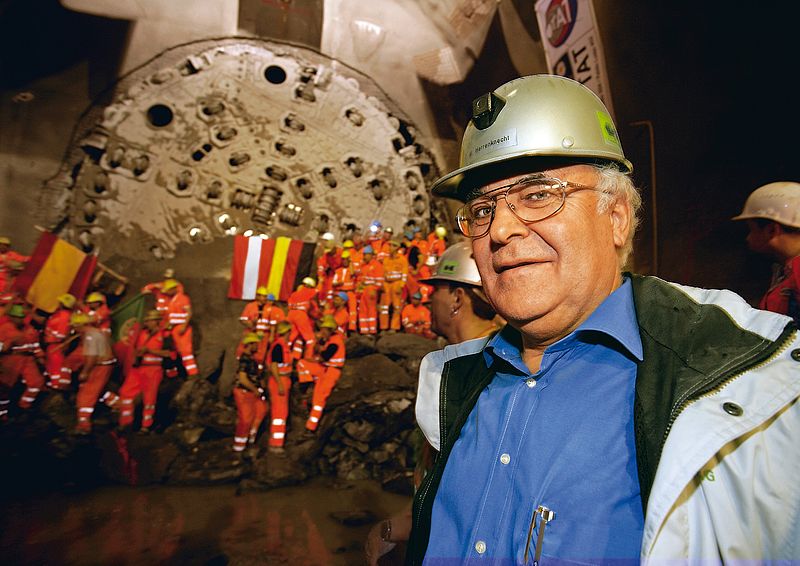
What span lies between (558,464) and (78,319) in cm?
984

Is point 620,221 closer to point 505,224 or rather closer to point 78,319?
point 505,224

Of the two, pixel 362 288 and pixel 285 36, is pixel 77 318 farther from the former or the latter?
pixel 285 36

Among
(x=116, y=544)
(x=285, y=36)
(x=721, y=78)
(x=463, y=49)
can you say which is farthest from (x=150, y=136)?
(x=721, y=78)

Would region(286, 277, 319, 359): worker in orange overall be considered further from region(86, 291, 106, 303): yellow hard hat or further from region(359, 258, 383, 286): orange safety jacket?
region(86, 291, 106, 303): yellow hard hat

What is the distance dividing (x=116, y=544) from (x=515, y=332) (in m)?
5.36

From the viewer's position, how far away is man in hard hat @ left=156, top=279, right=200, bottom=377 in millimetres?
8859

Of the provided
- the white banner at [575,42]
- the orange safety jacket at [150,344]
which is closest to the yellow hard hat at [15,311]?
the orange safety jacket at [150,344]

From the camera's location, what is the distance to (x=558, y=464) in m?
1.06

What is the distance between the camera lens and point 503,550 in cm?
105

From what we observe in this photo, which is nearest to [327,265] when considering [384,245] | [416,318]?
[384,245]

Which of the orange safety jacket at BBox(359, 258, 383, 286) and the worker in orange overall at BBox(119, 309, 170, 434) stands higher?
the orange safety jacket at BBox(359, 258, 383, 286)

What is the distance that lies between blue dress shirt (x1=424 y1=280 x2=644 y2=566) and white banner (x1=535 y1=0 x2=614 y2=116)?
6366mm

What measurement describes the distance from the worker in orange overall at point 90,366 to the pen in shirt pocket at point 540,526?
27.7 feet

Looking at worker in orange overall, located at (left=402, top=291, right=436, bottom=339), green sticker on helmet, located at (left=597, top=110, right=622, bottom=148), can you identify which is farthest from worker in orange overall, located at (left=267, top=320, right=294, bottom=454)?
green sticker on helmet, located at (left=597, top=110, right=622, bottom=148)
